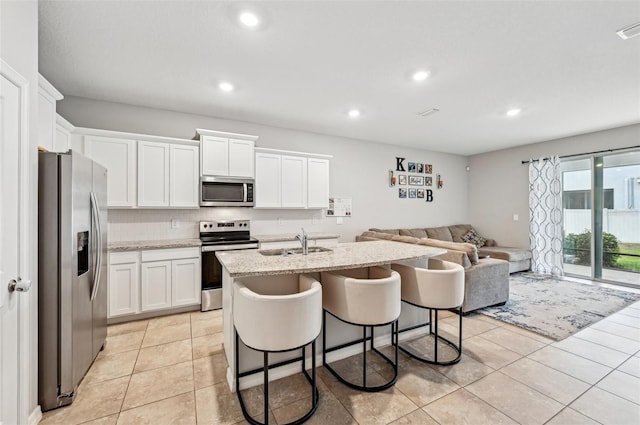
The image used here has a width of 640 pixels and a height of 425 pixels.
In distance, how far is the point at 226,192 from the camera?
3.84 metres

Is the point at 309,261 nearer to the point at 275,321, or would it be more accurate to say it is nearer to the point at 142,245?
the point at 275,321

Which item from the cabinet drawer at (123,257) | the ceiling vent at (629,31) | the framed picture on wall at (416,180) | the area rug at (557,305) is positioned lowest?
the area rug at (557,305)

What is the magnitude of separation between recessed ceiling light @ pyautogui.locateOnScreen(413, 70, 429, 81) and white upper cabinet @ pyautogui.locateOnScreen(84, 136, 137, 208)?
3360 millimetres

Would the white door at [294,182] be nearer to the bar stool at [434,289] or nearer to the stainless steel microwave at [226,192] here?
the stainless steel microwave at [226,192]

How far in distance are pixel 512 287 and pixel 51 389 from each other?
572 cm

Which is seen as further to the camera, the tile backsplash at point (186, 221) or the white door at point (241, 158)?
the white door at point (241, 158)

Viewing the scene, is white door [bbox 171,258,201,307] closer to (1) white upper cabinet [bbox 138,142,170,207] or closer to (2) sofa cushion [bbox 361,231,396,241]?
Result: (1) white upper cabinet [bbox 138,142,170,207]

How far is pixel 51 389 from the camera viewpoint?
5.86 feet

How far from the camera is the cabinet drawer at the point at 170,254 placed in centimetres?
319

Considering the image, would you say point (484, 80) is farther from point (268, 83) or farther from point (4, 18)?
point (4, 18)

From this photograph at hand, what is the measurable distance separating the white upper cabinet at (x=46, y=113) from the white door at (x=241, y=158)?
1.80 meters

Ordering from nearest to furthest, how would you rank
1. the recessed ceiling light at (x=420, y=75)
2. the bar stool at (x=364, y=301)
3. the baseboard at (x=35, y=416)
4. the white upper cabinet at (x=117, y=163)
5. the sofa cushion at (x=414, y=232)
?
the baseboard at (x=35, y=416) < the bar stool at (x=364, y=301) < the recessed ceiling light at (x=420, y=75) < the white upper cabinet at (x=117, y=163) < the sofa cushion at (x=414, y=232)

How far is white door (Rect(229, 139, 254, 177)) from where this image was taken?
3.84m

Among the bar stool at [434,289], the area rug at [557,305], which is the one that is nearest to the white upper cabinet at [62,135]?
the bar stool at [434,289]
